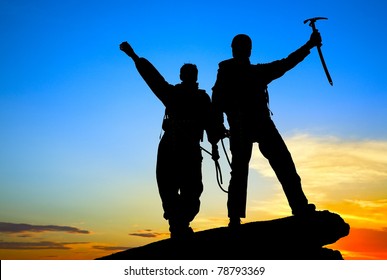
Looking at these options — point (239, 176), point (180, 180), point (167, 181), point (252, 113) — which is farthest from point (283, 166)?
point (167, 181)

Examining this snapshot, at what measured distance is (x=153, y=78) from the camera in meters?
10.1

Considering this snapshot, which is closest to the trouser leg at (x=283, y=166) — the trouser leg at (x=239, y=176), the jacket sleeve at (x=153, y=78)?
the trouser leg at (x=239, y=176)

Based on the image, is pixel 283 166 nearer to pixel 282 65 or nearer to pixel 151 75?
pixel 282 65

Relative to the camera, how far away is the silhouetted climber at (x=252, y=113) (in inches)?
368

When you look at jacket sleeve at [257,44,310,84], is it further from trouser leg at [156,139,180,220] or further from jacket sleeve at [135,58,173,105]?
trouser leg at [156,139,180,220]

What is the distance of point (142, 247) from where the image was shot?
10438 millimetres

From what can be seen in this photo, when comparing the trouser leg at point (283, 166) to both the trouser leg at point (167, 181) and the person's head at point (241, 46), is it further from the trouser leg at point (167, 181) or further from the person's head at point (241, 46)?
the trouser leg at point (167, 181)

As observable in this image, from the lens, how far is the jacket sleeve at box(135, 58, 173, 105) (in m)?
10.1

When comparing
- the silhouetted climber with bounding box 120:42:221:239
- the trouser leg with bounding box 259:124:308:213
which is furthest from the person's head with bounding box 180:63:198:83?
the trouser leg with bounding box 259:124:308:213

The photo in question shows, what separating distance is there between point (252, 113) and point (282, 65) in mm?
1124

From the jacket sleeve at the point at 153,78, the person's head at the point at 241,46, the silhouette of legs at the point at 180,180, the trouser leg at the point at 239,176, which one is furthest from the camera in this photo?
the jacket sleeve at the point at 153,78

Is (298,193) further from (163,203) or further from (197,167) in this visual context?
(163,203)

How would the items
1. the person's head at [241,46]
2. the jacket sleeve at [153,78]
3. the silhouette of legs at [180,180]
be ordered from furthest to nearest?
the jacket sleeve at [153,78]
the silhouette of legs at [180,180]
the person's head at [241,46]
